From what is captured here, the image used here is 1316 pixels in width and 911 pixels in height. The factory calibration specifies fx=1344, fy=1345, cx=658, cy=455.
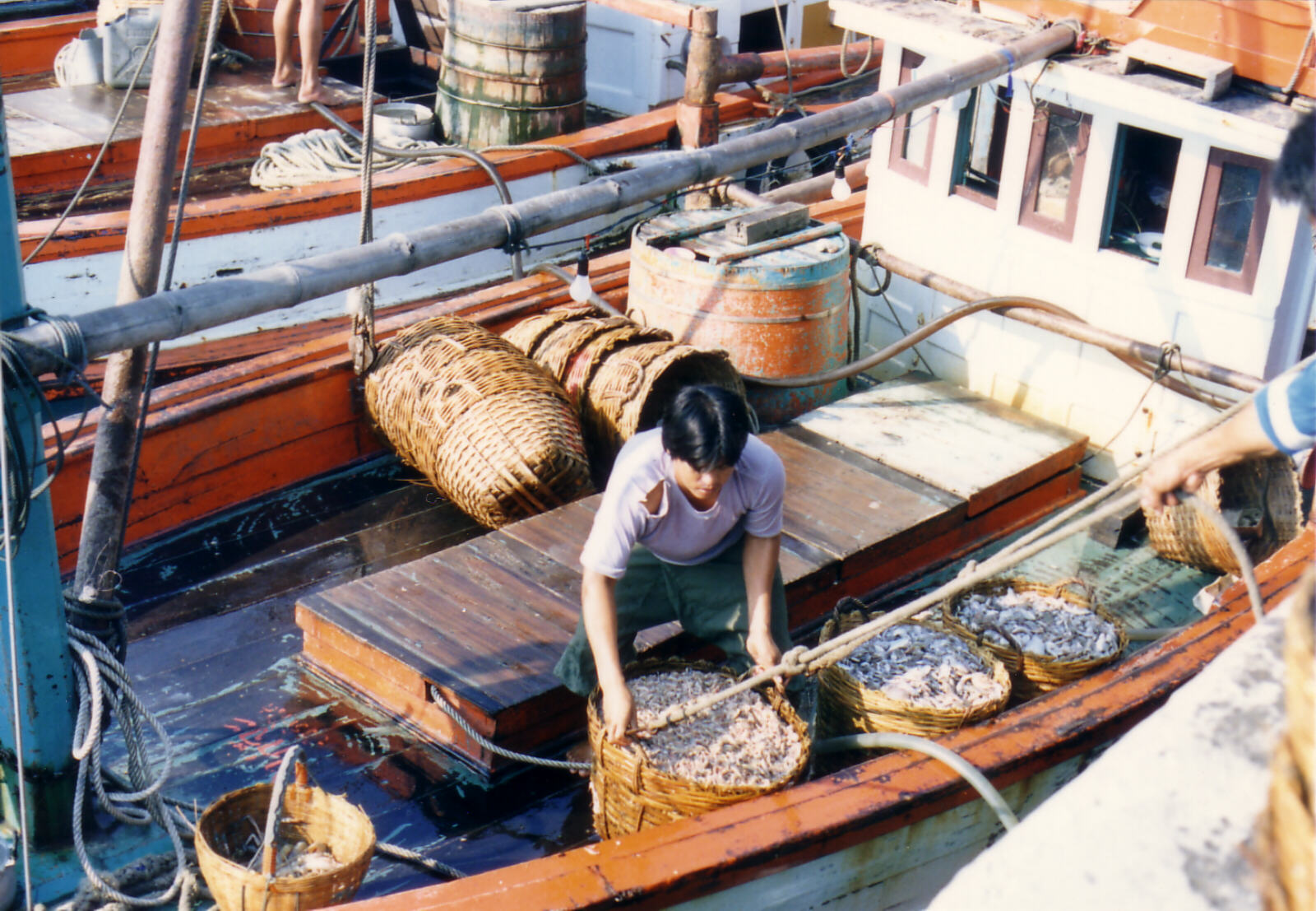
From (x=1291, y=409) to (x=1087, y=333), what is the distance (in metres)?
2.86

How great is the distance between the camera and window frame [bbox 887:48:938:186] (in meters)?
6.46

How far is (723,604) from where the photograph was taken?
4160 mm

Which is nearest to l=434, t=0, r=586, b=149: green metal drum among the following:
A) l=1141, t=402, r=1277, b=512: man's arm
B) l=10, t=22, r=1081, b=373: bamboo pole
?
l=10, t=22, r=1081, b=373: bamboo pole

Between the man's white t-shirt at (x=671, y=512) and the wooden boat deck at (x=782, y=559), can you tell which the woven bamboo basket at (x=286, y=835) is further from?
the man's white t-shirt at (x=671, y=512)

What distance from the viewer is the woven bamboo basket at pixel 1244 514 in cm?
549

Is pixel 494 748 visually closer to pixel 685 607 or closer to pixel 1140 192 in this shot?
pixel 685 607

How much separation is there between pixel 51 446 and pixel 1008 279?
417cm

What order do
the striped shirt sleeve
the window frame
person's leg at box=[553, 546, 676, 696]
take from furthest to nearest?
the window frame → person's leg at box=[553, 546, 676, 696] → the striped shirt sleeve

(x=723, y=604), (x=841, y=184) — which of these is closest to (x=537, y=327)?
(x=841, y=184)

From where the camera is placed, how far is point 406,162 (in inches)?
340

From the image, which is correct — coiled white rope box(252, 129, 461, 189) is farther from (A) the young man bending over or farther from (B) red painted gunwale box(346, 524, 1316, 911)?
(B) red painted gunwale box(346, 524, 1316, 911)

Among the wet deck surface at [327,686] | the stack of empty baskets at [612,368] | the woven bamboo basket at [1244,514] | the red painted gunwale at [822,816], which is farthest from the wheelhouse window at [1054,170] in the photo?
the red painted gunwale at [822,816]

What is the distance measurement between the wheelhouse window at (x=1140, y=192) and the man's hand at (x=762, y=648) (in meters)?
2.87

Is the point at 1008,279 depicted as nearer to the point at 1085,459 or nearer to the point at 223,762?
the point at 1085,459
